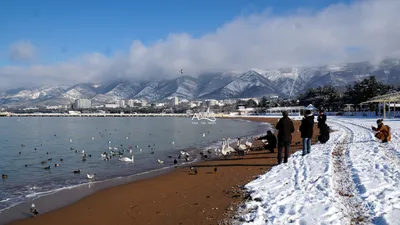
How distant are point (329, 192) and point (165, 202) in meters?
4.28

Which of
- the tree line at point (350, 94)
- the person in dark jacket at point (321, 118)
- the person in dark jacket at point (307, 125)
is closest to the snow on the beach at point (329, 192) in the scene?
the person in dark jacket at point (307, 125)

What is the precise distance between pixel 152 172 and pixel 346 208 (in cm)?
1075

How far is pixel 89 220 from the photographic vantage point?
27.5 feet

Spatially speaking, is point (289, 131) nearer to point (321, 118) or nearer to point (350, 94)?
point (321, 118)

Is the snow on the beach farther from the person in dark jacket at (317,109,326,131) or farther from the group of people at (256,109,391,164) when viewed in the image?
the person in dark jacket at (317,109,326,131)

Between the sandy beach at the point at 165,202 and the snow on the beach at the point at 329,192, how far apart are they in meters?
0.68

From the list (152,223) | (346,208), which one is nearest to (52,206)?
(152,223)

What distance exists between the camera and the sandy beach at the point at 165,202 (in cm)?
780

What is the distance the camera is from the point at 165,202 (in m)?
9.20

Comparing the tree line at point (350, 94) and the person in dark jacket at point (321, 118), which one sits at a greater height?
the tree line at point (350, 94)

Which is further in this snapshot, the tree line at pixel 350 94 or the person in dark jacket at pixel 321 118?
the tree line at pixel 350 94

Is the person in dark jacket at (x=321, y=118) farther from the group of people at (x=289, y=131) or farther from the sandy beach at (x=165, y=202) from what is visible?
the sandy beach at (x=165, y=202)

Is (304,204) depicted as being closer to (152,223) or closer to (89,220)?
(152,223)

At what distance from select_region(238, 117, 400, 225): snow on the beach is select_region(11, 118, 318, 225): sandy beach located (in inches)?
26.9
